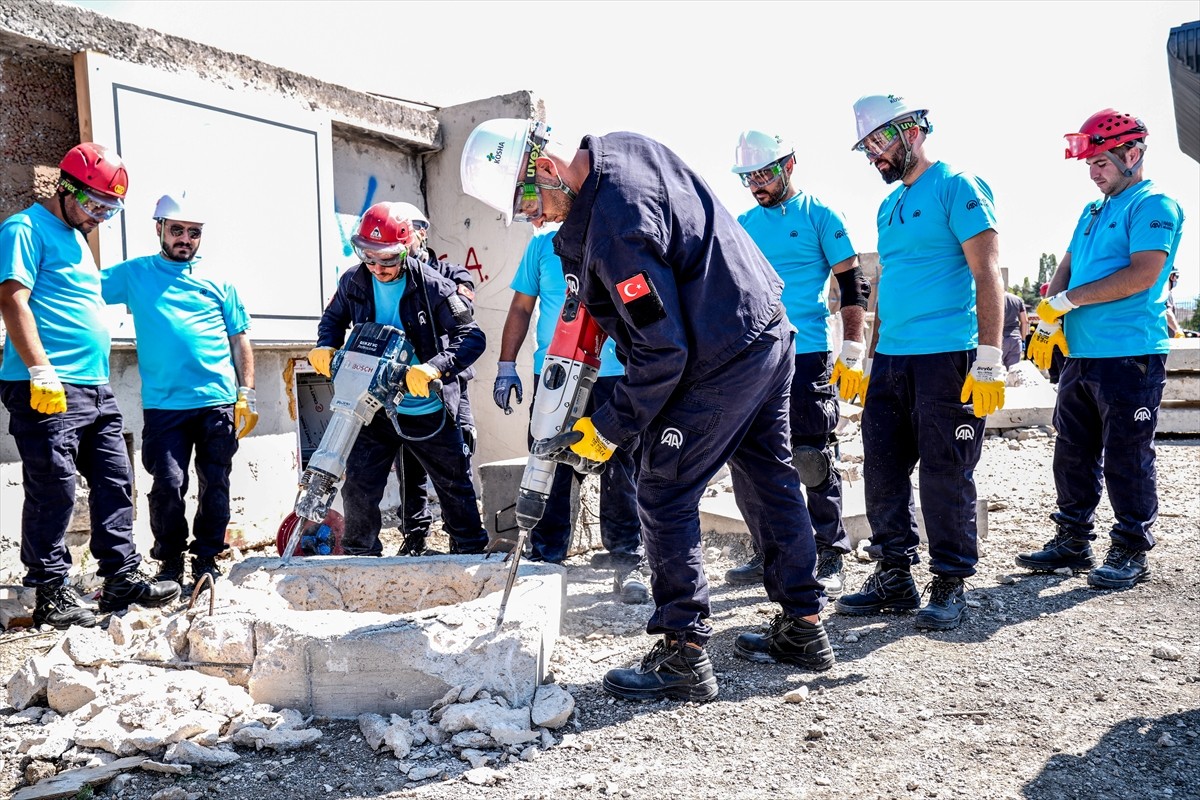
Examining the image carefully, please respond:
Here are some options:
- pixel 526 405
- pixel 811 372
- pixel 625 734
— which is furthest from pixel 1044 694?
pixel 526 405

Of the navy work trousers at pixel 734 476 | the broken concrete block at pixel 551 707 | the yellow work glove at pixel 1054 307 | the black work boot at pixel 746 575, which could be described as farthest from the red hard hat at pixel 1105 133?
the broken concrete block at pixel 551 707

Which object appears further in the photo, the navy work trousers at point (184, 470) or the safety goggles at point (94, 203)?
the navy work trousers at point (184, 470)

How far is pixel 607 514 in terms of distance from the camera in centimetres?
472

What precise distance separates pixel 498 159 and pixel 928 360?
1.91 m

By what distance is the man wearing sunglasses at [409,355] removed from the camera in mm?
4078

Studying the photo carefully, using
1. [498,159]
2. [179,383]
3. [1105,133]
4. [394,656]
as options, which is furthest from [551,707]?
[1105,133]

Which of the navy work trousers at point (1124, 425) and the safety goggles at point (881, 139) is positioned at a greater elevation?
the safety goggles at point (881, 139)

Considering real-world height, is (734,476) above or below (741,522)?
above

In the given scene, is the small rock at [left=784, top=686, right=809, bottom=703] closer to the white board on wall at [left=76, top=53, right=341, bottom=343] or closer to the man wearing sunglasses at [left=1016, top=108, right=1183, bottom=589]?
the man wearing sunglasses at [left=1016, top=108, right=1183, bottom=589]

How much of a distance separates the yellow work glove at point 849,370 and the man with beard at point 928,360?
49cm

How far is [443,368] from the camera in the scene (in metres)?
4.08

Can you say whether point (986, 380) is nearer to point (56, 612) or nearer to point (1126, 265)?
point (1126, 265)

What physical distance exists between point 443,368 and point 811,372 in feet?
5.52

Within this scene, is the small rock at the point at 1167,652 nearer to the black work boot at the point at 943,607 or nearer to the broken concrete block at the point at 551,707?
the black work boot at the point at 943,607
